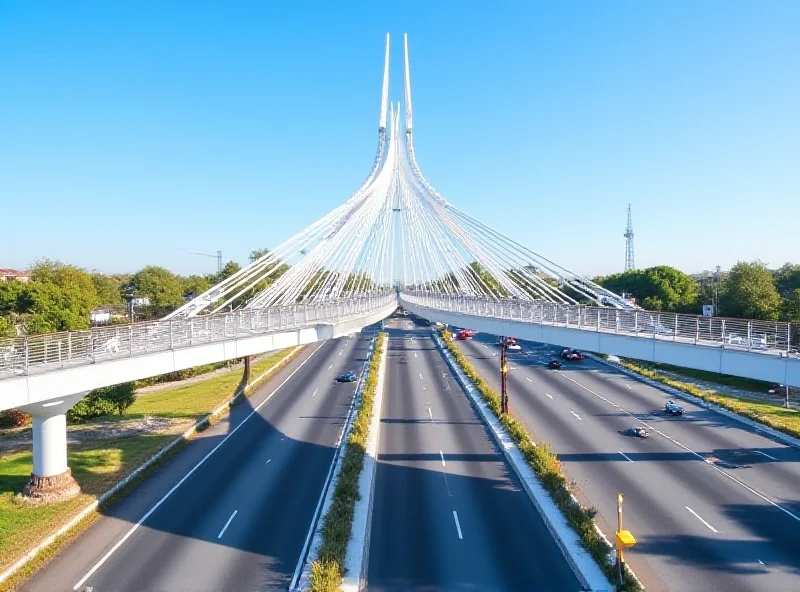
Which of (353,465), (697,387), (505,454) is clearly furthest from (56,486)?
(697,387)

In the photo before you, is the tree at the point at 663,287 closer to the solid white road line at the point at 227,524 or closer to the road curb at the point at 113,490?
the road curb at the point at 113,490

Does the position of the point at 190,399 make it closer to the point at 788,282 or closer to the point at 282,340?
the point at 282,340

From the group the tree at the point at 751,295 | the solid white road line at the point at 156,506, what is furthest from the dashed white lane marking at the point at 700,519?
the tree at the point at 751,295

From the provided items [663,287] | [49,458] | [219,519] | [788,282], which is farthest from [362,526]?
[788,282]

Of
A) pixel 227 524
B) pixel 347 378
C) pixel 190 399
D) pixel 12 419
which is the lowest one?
pixel 227 524

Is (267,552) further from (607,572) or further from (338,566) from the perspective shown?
(607,572)
